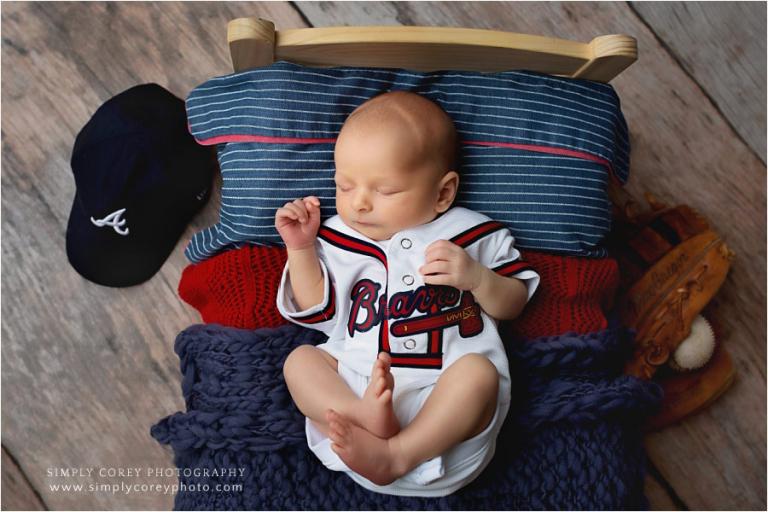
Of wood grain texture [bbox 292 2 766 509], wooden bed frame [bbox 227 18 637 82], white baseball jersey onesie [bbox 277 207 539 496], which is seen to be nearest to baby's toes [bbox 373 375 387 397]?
white baseball jersey onesie [bbox 277 207 539 496]

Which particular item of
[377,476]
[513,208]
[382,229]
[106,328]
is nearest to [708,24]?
[513,208]

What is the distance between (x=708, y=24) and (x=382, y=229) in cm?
93

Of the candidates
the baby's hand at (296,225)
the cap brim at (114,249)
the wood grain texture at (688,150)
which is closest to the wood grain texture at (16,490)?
the cap brim at (114,249)

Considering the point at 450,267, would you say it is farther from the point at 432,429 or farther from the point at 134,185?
the point at 134,185

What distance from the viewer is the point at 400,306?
3.23 ft

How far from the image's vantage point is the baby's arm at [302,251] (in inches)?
39.7

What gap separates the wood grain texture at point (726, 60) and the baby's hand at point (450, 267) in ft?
2.62

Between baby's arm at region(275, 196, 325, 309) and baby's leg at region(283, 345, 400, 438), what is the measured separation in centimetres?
8

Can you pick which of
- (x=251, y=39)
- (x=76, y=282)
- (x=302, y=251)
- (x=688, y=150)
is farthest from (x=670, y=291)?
(x=76, y=282)

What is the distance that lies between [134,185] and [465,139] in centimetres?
62

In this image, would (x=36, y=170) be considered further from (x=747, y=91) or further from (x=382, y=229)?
(x=747, y=91)

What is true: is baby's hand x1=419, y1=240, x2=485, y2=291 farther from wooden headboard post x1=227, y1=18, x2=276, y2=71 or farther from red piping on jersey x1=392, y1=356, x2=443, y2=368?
wooden headboard post x1=227, y1=18, x2=276, y2=71

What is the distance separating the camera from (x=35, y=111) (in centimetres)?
134

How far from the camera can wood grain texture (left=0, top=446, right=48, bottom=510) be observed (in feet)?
4.21
